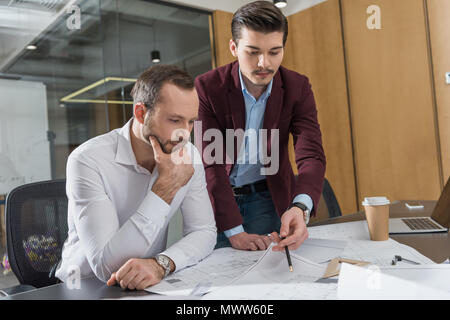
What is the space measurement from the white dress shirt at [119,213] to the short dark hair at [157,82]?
144mm

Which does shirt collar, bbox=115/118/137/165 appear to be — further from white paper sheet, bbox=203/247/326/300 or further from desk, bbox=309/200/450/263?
desk, bbox=309/200/450/263

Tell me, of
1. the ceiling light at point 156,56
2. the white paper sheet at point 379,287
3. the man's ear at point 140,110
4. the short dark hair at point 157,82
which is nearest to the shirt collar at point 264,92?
the short dark hair at point 157,82

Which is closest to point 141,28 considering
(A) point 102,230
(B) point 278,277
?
(A) point 102,230

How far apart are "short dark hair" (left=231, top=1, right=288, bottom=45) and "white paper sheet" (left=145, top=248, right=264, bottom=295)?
29.5 inches

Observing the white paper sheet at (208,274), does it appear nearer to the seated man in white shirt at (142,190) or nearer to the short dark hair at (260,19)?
the seated man in white shirt at (142,190)

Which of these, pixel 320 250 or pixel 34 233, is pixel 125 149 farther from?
pixel 320 250

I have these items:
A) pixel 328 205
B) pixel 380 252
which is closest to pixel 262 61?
pixel 380 252

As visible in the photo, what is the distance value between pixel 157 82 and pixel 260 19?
0.42 meters

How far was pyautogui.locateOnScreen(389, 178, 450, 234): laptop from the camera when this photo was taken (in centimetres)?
121

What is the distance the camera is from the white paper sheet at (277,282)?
2.41 ft

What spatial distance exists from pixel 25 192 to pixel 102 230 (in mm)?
563

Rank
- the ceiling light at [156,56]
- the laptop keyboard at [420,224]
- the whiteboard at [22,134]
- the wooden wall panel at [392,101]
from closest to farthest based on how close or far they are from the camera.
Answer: the laptop keyboard at [420,224], the whiteboard at [22,134], the wooden wall panel at [392,101], the ceiling light at [156,56]

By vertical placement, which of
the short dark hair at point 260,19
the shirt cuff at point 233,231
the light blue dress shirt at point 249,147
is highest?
the short dark hair at point 260,19
